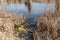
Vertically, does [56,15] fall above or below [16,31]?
above

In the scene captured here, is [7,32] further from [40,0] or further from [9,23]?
[40,0]

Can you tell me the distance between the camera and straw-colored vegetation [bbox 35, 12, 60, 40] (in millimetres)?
5949

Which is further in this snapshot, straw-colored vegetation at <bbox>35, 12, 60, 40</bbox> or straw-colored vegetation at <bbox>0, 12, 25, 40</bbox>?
straw-colored vegetation at <bbox>0, 12, 25, 40</bbox>

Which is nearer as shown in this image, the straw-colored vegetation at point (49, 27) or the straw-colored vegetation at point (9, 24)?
the straw-colored vegetation at point (49, 27)

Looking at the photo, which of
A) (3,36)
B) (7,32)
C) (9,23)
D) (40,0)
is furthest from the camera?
(40,0)

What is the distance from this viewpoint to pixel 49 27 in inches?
247

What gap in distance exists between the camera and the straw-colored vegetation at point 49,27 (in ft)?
19.5

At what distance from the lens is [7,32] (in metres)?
6.44

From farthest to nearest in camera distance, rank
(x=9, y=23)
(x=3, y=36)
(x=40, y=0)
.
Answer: (x=40, y=0)
(x=9, y=23)
(x=3, y=36)

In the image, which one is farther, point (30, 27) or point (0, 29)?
point (30, 27)

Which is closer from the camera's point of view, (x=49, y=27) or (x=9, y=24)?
(x=49, y=27)

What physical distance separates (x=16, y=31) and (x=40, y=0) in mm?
5245

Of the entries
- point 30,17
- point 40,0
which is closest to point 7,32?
point 30,17

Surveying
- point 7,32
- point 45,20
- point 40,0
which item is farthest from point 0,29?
point 40,0
